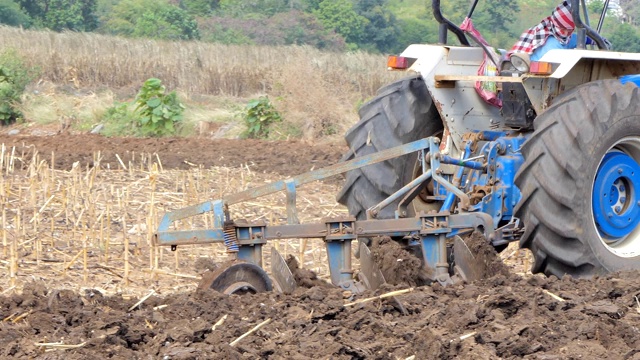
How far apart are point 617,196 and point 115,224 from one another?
424 cm

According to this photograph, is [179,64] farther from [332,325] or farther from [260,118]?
[332,325]

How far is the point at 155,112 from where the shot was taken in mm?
16641

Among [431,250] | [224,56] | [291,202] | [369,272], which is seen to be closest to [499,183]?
[431,250]

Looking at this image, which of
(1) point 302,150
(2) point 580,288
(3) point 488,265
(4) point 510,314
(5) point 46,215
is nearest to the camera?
(4) point 510,314

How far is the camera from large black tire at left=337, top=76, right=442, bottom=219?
22.5ft

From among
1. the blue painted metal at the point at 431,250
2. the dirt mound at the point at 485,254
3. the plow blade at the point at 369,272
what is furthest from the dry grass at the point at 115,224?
the dirt mound at the point at 485,254

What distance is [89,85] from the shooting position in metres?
23.4

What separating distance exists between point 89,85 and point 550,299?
1958 cm

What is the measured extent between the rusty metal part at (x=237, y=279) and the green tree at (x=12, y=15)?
105ft

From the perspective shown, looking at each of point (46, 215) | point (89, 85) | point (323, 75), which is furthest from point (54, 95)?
point (46, 215)

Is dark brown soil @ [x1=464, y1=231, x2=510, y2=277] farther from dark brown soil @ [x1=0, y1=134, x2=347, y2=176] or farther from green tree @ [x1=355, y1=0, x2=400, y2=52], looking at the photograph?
green tree @ [x1=355, y1=0, x2=400, y2=52]

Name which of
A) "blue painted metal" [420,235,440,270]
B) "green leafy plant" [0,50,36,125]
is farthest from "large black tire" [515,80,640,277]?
"green leafy plant" [0,50,36,125]

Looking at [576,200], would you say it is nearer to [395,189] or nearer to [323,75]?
[395,189]

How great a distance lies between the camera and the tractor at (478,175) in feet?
19.0
